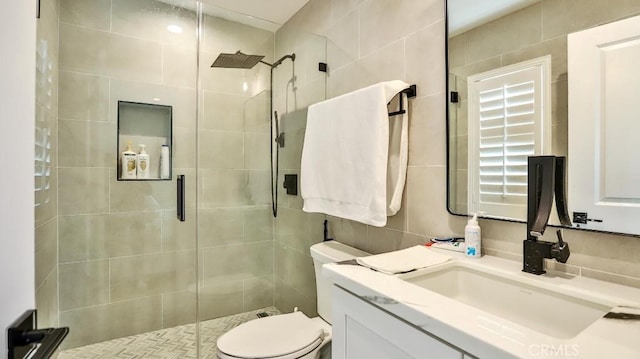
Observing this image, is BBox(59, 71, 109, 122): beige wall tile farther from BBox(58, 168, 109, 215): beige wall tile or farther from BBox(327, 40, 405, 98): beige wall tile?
BBox(327, 40, 405, 98): beige wall tile

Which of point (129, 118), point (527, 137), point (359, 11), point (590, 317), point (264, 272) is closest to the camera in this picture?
point (590, 317)

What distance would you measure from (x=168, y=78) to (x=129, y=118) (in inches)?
14.1

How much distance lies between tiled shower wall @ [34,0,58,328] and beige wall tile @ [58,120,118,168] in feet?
0.16

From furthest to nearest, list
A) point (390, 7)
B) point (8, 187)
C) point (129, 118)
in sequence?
point (129, 118), point (390, 7), point (8, 187)

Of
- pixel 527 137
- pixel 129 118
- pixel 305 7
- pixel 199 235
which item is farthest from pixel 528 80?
pixel 129 118

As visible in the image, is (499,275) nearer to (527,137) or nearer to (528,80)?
(527,137)

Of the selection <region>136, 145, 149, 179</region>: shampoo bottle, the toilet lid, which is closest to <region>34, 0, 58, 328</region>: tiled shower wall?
<region>136, 145, 149, 179</region>: shampoo bottle

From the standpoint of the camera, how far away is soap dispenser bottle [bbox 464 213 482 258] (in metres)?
1.03

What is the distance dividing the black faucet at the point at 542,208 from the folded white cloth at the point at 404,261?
0.79 feet

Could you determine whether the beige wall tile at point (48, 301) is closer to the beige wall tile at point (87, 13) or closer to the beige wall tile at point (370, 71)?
the beige wall tile at point (87, 13)

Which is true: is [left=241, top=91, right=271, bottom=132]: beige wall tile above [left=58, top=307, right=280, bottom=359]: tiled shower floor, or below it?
above

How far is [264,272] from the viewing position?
2100 millimetres

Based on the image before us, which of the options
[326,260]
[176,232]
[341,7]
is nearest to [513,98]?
[326,260]

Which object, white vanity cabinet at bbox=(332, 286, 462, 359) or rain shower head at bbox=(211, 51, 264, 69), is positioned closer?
white vanity cabinet at bbox=(332, 286, 462, 359)
